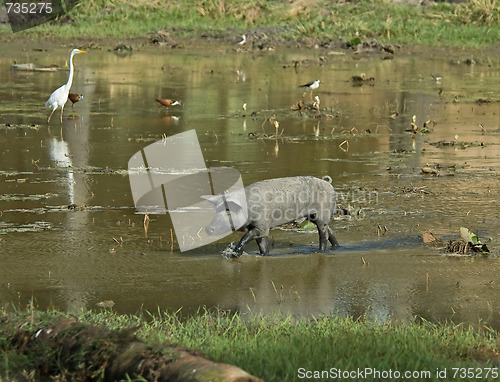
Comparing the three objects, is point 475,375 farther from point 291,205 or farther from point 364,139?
point 364,139

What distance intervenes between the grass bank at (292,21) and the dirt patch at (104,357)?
94.5ft

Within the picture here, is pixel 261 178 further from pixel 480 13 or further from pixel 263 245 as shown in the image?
pixel 480 13

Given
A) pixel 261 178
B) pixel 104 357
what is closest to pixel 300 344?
pixel 104 357

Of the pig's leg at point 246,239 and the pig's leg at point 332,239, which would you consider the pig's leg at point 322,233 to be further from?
the pig's leg at point 246,239

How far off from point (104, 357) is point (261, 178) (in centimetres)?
741

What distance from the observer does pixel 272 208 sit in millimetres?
9242

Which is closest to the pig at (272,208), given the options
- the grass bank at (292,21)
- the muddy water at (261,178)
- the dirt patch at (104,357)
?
the muddy water at (261,178)

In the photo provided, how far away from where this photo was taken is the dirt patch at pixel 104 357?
4.89 m

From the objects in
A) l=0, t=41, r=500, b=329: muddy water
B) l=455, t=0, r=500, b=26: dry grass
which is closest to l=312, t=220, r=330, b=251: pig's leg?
l=0, t=41, r=500, b=329: muddy water

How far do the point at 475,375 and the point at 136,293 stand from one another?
329 cm

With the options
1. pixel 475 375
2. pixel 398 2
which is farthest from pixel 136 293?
pixel 398 2

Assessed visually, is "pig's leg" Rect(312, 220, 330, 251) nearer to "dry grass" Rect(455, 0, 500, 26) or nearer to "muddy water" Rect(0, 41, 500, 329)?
"muddy water" Rect(0, 41, 500, 329)

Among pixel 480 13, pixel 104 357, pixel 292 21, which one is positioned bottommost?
pixel 292 21

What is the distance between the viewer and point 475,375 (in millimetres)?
5527
